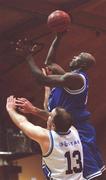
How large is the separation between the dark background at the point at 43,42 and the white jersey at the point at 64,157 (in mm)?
1823

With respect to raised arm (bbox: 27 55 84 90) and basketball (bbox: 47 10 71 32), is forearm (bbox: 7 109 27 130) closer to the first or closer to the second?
raised arm (bbox: 27 55 84 90)

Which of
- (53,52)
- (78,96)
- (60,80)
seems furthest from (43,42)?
(60,80)

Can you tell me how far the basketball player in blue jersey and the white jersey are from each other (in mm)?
89

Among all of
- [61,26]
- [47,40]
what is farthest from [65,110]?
[47,40]

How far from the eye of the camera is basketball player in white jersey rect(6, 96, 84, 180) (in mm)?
3834

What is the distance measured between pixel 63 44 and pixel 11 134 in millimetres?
1874

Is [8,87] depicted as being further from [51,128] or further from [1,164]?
[51,128]

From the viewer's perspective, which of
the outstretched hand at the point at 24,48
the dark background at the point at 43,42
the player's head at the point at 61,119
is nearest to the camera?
the player's head at the point at 61,119

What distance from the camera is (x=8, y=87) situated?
8961 mm

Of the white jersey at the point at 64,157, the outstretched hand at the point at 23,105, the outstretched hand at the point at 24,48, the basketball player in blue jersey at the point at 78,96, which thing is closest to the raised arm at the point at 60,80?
the basketball player in blue jersey at the point at 78,96

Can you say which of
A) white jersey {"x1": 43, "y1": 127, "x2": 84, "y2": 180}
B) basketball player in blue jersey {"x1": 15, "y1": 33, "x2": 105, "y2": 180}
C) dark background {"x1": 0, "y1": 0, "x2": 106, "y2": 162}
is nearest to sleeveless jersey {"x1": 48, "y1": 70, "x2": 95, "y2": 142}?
basketball player in blue jersey {"x1": 15, "y1": 33, "x2": 105, "y2": 180}

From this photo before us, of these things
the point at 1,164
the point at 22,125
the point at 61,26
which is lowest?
the point at 1,164

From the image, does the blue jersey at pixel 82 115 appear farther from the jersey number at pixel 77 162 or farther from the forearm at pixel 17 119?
the forearm at pixel 17 119

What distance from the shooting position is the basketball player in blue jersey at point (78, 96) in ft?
12.9
